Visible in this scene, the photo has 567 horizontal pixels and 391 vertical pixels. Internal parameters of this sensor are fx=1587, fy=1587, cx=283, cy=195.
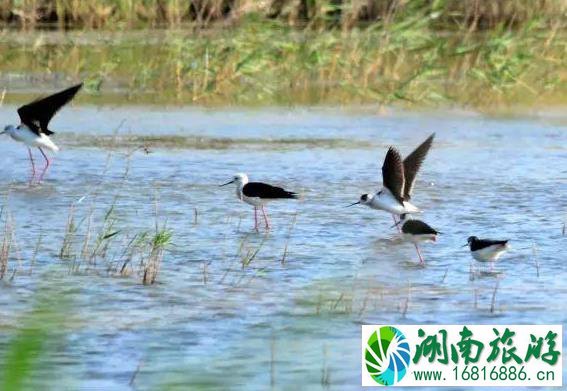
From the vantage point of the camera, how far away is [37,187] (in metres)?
12.4

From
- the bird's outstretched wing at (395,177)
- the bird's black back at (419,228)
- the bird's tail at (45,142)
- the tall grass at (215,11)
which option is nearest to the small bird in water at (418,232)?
the bird's black back at (419,228)

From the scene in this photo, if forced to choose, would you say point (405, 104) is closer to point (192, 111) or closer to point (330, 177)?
point (192, 111)

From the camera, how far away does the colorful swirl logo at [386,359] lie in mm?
6125

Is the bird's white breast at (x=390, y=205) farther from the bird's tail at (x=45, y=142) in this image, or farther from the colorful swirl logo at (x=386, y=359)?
the colorful swirl logo at (x=386, y=359)

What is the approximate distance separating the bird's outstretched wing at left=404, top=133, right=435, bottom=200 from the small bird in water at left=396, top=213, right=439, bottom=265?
4.55 ft

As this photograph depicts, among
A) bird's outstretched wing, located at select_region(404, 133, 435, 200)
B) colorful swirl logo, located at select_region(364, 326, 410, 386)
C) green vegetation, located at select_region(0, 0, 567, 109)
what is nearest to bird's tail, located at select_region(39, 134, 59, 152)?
bird's outstretched wing, located at select_region(404, 133, 435, 200)

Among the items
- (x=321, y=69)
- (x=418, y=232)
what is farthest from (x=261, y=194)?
(x=321, y=69)

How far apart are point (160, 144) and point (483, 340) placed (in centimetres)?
887

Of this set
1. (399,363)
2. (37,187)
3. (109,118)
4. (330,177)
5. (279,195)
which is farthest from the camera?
(109,118)

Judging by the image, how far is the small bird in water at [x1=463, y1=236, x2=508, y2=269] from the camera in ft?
28.1

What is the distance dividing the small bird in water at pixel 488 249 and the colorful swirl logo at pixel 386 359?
227cm

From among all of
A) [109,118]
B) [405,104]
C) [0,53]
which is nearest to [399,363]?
[109,118]

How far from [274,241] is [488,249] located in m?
1.84

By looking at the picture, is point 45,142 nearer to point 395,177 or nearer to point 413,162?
point 413,162
